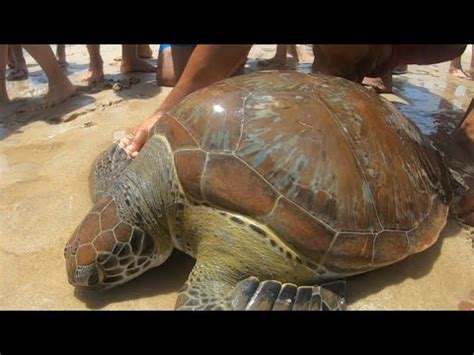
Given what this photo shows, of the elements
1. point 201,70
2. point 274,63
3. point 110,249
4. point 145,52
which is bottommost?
point 145,52

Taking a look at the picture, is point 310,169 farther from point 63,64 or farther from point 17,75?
point 63,64

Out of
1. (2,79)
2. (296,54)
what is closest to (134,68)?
(2,79)

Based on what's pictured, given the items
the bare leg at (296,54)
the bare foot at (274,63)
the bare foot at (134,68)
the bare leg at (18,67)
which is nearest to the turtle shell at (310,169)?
the bare foot at (134,68)

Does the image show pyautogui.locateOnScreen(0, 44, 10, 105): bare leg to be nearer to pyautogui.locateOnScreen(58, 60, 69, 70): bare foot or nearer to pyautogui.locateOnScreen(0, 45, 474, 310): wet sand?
pyautogui.locateOnScreen(0, 45, 474, 310): wet sand

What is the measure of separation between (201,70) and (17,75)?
8.39ft

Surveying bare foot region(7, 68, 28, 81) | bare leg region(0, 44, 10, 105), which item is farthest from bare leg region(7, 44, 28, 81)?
bare leg region(0, 44, 10, 105)

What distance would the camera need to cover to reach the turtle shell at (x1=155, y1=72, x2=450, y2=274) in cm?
127

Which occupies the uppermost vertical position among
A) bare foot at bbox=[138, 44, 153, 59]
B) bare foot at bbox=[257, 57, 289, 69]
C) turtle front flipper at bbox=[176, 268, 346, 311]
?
turtle front flipper at bbox=[176, 268, 346, 311]

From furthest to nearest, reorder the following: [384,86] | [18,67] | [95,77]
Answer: [18,67] < [95,77] < [384,86]

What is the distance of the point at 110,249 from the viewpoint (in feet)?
4.36

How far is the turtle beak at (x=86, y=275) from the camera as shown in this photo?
130 cm

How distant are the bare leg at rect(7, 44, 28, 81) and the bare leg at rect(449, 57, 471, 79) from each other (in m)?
3.77
